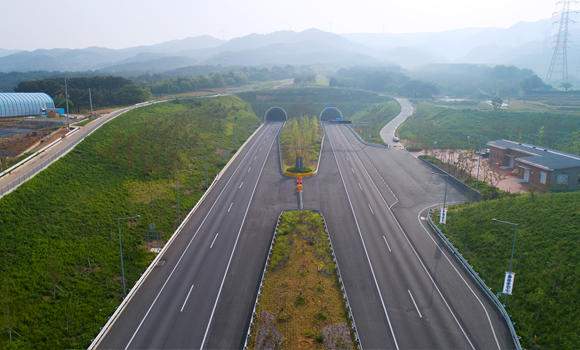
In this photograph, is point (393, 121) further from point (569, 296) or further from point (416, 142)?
point (569, 296)

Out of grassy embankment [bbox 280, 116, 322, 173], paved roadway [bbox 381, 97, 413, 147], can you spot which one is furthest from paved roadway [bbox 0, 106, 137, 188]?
paved roadway [bbox 381, 97, 413, 147]

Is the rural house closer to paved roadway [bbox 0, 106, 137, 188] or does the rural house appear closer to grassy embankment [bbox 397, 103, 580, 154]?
grassy embankment [bbox 397, 103, 580, 154]

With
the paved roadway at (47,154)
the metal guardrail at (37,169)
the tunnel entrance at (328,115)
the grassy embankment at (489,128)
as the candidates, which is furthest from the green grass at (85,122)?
the tunnel entrance at (328,115)

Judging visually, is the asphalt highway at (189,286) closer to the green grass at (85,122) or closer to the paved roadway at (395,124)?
the green grass at (85,122)

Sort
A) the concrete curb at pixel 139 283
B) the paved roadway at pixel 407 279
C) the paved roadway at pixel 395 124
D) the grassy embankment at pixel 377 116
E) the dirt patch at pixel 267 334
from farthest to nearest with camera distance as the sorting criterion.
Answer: the grassy embankment at pixel 377 116
the paved roadway at pixel 395 124
the paved roadway at pixel 407 279
the concrete curb at pixel 139 283
the dirt patch at pixel 267 334

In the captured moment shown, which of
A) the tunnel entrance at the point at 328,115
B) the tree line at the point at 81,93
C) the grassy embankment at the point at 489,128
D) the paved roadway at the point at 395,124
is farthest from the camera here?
the tunnel entrance at the point at 328,115

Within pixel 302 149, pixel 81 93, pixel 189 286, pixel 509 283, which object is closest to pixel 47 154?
pixel 189 286

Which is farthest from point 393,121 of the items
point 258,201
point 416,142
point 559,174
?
point 258,201
